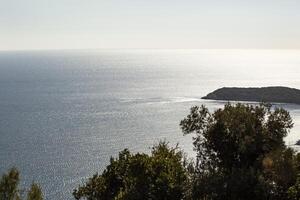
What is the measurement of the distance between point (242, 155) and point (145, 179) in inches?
237

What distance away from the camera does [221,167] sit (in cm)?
2525

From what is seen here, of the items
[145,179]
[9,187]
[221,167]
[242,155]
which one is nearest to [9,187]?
[9,187]

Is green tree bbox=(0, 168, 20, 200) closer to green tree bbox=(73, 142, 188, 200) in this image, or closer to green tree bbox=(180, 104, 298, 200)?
green tree bbox=(73, 142, 188, 200)

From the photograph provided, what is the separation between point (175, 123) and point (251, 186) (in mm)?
157890

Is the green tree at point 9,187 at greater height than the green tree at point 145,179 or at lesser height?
lesser

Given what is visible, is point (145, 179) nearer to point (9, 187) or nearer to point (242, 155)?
point (242, 155)

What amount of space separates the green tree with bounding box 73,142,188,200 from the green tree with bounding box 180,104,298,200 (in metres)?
1.16

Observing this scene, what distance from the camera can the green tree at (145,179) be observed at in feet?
75.4

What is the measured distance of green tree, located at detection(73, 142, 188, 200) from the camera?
22984 mm

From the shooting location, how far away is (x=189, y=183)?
24328 mm

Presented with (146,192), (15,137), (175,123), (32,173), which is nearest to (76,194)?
(146,192)

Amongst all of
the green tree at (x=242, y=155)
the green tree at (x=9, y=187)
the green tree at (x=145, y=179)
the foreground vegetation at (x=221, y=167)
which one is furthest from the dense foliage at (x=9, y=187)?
the green tree at (x=242, y=155)

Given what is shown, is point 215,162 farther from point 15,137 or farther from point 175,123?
point 175,123

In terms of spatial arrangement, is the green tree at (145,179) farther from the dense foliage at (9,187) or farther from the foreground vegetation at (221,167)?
the dense foliage at (9,187)
